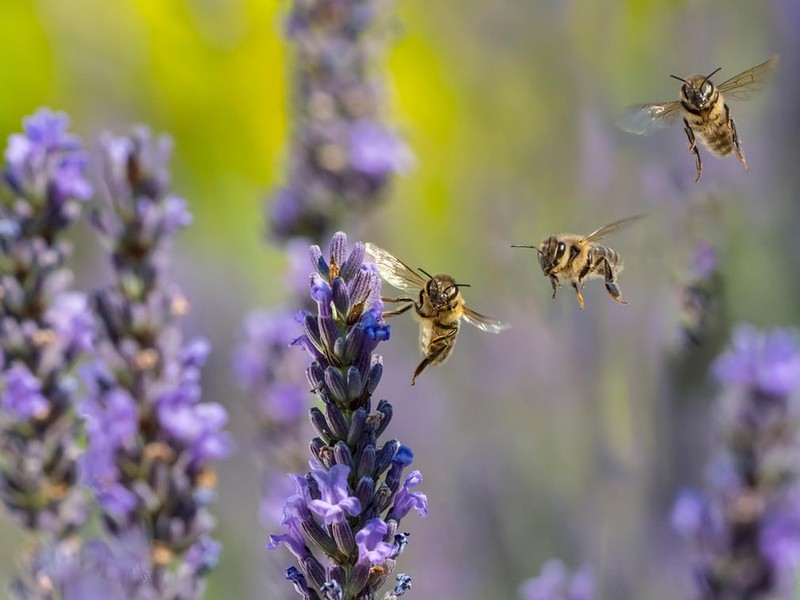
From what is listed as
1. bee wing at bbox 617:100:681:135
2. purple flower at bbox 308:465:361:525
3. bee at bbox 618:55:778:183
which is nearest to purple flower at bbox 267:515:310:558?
purple flower at bbox 308:465:361:525

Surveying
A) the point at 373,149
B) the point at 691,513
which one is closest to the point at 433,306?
the point at 691,513

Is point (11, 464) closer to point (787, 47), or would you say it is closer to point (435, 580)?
point (435, 580)

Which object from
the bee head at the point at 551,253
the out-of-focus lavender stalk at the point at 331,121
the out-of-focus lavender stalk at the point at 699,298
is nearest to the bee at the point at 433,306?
the bee head at the point at 551,253

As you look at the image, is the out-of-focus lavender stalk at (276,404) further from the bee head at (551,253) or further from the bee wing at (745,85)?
the bee wing at (745,85)

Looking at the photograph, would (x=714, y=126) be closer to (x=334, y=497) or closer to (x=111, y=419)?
(x=334, y=497)

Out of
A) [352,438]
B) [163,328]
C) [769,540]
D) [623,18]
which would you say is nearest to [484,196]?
[623,18]
